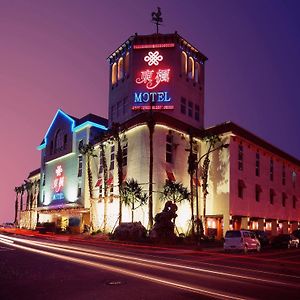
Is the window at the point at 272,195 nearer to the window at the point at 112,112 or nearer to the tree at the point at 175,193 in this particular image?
the tree at the point at 175,193

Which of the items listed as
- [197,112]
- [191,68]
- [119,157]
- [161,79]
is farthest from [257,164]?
[119,157]

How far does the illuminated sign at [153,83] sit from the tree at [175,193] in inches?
448

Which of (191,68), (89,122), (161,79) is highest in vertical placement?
(191,68)

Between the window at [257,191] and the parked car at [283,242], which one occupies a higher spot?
the window at [257,191]

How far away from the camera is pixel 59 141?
66500 millimetres

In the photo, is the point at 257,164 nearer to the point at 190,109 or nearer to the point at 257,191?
the point at 257,191

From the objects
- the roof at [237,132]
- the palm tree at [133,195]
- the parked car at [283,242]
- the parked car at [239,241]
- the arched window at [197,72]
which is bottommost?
the parked car at [283,242]

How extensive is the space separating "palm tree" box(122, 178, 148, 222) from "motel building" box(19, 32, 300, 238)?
2.48 ft

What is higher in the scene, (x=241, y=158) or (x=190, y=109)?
(x=190, y=109)

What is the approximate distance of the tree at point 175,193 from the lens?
1747 inches

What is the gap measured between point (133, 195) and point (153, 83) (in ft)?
53.3

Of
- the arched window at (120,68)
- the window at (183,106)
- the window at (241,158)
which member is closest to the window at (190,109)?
the window at (183,106)

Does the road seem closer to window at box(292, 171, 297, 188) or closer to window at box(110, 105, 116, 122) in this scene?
window at box(110, 105, 116, 122)

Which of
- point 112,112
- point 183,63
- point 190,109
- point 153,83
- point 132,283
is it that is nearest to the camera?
point 132,283
